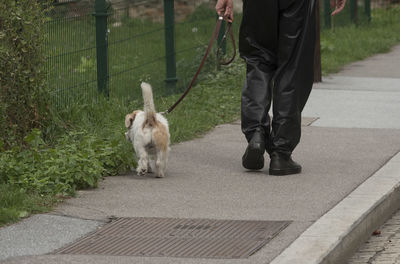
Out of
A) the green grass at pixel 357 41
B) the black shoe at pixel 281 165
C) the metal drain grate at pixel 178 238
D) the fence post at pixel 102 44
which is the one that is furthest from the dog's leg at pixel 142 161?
the green grass at pixel 357 41

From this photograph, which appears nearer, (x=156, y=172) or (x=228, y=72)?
(x=156, y=172)

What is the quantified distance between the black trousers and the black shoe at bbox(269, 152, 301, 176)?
0.14 ft

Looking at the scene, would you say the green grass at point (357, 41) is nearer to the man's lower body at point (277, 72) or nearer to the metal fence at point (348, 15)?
the metal fence at point (348, 15)

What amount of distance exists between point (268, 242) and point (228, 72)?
6765 millimetres

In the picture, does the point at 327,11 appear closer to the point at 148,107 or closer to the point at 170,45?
the point at 170,45

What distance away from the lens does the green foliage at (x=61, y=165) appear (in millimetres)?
6168

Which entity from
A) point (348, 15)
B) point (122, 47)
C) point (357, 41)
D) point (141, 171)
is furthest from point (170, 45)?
point (348, 15)

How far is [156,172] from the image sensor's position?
678 centimetres

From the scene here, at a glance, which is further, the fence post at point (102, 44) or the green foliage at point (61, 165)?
the fence post at point (102, 44)

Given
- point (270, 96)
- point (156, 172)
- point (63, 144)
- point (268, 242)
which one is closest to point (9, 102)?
point (63, 144)

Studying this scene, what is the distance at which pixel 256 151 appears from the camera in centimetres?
677

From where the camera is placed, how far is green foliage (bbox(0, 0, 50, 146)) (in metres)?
7.37

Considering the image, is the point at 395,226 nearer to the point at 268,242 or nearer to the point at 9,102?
the point at 268,242

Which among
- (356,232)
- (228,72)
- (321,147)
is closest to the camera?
(356,232)
